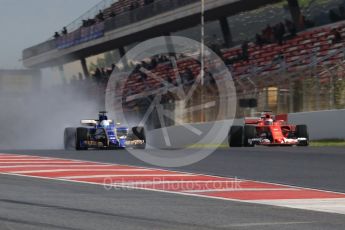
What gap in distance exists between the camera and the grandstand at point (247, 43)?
21984 millimetres

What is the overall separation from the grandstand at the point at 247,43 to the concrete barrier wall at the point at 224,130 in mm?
310

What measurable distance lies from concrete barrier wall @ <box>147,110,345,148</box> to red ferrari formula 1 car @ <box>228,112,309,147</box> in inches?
60.8

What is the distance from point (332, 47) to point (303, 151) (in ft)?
39.5

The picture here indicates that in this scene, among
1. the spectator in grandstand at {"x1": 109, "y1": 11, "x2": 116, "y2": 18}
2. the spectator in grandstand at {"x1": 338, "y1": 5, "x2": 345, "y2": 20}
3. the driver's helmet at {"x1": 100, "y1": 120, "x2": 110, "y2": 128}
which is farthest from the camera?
the spectator in grandstand at {"x1": 109, "y1": 11, "x2": 116, "y2": 18}

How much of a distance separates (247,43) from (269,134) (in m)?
17.5

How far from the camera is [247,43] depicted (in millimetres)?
A: 36031

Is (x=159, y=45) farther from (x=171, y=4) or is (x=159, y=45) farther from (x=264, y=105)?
(x=264, y=105)

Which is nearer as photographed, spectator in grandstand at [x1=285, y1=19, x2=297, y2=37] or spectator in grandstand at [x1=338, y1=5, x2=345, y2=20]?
spectator in grandstand at [x1=338, y1=5, x2=345, y2=20]

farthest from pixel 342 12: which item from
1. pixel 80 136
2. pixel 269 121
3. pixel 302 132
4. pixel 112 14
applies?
pixel 112 14

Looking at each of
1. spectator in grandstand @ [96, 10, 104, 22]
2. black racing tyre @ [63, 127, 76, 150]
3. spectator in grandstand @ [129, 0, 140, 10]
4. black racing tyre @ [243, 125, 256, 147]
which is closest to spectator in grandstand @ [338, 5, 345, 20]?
black racing tyre @ [243, 125, 256, 147]

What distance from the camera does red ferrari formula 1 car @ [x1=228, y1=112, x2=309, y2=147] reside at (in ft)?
62.2

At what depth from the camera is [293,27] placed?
3284 centimetres

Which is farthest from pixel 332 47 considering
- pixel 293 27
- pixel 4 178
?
pixel 4 178

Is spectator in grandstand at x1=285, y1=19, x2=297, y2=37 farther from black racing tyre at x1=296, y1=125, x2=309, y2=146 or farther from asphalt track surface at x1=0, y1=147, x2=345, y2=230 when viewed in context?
asphalt track surface at x1=0, y1=147, x2=345, y2=230
